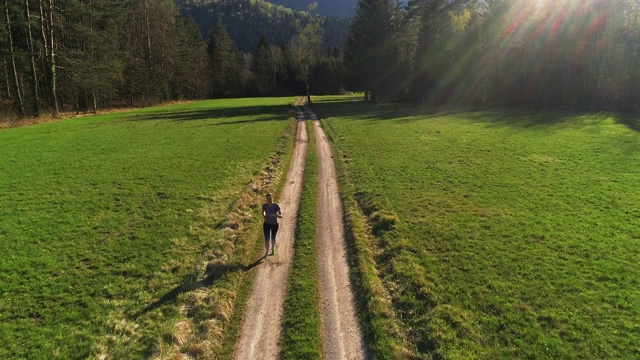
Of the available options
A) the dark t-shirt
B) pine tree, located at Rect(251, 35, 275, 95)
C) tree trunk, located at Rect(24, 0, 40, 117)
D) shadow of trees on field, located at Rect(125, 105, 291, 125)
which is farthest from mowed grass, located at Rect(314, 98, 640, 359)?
pine tree, located at Rect(251, 35, 275, 95)

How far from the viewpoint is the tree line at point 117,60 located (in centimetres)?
4997

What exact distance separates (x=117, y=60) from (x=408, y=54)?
5549 cm

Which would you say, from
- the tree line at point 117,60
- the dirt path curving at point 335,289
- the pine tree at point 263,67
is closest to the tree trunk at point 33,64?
the tree line at point 117,60

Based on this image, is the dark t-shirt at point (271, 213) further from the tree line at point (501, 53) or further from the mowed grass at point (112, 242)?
the tree line at point (501, 53)

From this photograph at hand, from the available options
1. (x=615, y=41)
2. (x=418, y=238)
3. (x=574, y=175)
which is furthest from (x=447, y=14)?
(x=418, y=238)

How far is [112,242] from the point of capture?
13930mm

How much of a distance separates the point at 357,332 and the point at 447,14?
74369mm

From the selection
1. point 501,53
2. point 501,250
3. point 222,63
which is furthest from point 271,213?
point 222,63

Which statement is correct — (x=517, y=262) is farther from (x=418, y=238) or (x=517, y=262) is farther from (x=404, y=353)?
(x=404, y=353)

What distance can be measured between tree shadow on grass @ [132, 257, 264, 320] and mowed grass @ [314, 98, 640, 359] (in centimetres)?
438

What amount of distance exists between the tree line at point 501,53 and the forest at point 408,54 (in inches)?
6.2

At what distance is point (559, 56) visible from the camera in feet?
188

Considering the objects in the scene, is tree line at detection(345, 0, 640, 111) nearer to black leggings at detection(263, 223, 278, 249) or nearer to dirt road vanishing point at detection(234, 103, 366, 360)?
dirt road vanishing point at detection(234, 103, 366, 360)

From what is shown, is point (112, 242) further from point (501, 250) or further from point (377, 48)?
point (377, 48)
